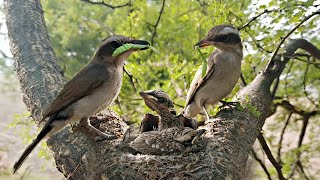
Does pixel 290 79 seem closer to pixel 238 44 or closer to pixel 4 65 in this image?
pixel 238 44

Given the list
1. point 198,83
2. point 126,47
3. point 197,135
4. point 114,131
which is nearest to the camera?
point 197,135

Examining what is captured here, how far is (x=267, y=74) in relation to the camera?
2480 mm

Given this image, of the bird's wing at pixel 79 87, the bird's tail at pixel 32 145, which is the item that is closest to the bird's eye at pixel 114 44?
the bird's wing at pixel 79 87

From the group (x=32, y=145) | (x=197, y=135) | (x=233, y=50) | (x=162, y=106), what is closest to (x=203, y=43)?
(x=233, y=50)

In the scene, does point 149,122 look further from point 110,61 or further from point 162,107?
point 110,61

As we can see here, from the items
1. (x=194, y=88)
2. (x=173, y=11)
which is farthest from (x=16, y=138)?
(x=194, y=88)

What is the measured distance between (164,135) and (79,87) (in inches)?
19.2

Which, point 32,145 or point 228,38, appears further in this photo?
point 228,38

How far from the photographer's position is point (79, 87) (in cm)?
183

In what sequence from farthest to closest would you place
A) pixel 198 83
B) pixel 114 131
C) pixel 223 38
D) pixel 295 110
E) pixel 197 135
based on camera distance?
pixel 295 110, pixel 198 83, pixel 223 38, pixel 114 131, pixel 197 135

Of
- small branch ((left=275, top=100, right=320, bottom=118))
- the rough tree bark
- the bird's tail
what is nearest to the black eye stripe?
the rough tree bark

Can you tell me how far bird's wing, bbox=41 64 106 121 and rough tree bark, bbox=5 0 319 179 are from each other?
15 centimetres

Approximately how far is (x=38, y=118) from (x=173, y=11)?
1.64 meters

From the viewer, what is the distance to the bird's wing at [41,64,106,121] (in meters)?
1.77
